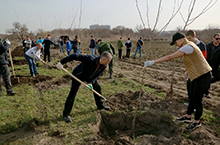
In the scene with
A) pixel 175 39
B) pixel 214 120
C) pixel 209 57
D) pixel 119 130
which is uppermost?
pixel 175 39

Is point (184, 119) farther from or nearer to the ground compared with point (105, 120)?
farther from the ground

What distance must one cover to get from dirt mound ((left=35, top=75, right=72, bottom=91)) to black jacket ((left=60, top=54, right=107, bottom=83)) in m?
2.66

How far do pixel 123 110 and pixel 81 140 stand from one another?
1.45m

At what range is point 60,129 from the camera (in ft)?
11.1

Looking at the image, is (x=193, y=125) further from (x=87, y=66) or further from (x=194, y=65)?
(x=87, y=66)

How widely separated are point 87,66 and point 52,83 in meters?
3.51

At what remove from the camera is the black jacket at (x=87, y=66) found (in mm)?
3400

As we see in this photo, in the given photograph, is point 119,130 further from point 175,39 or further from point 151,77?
point 151,77

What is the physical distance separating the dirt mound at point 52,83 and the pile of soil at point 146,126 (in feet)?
8.77

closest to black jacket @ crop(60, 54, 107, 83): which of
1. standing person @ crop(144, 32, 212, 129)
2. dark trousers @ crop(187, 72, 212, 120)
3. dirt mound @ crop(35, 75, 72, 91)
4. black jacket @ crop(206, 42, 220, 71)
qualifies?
standing person @ crop(144, 32, 212, 129)

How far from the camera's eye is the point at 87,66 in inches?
139

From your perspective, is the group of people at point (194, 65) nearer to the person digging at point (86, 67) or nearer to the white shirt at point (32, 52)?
the person digging at point (86, 67)

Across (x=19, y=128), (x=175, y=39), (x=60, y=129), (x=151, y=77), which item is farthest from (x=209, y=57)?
(x=19, y=128)

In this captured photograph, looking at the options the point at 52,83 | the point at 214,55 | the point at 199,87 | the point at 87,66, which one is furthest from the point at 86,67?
the point at 214,55
